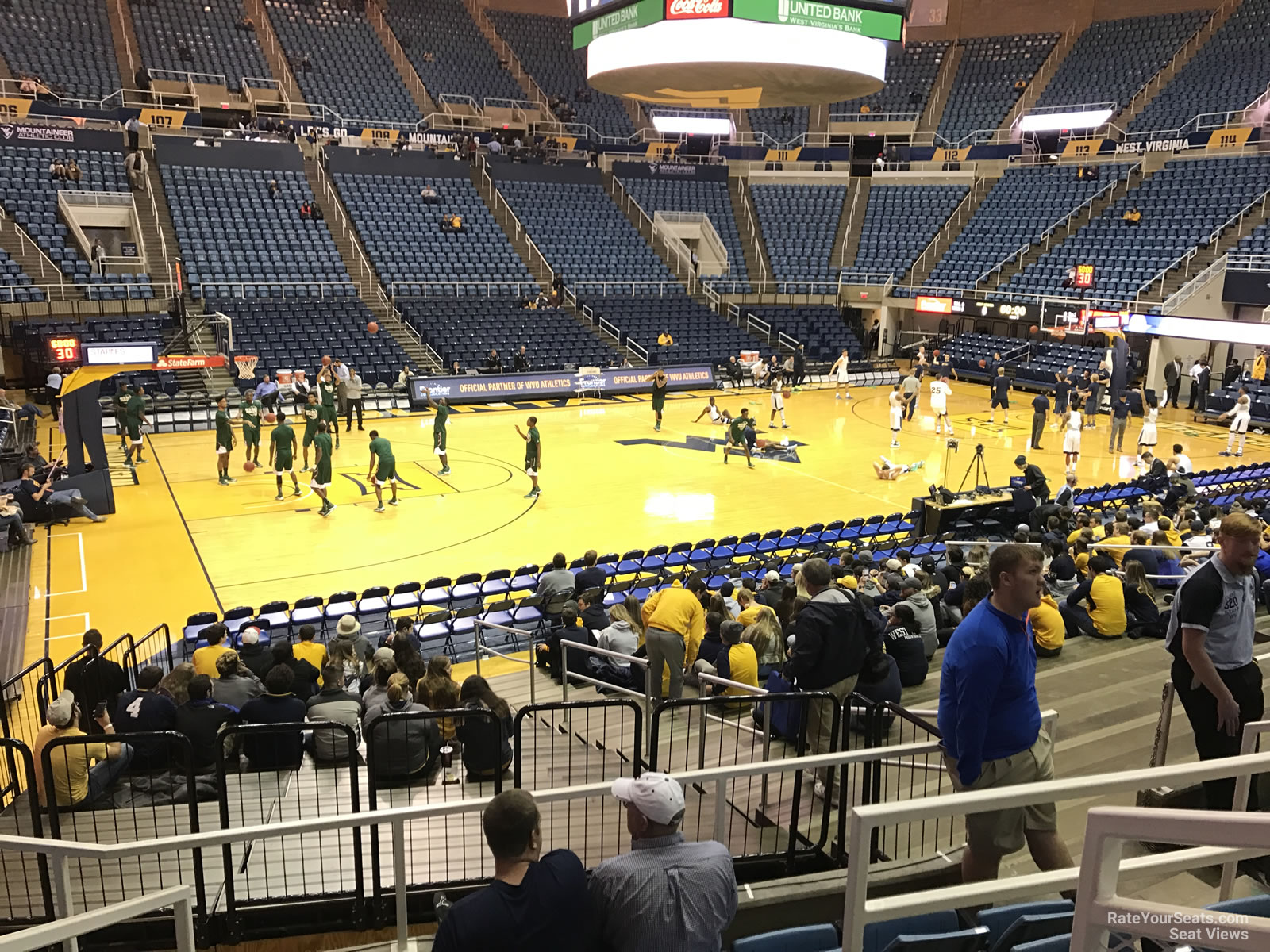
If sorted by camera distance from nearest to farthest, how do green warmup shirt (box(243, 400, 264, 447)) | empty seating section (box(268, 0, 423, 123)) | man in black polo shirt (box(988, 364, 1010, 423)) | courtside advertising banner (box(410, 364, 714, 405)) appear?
green warmup shirt (box(243, 400, 264, 447)) → man in black polo shirt (box(988, 364, 1010, 423)) → courtside advertising banner (box(410, 364, 714, 405)) → empty seating section (box(268, 0, 423, 123))

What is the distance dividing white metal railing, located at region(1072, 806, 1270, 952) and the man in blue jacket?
4.99ft

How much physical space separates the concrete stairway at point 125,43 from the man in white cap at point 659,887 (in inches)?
1607

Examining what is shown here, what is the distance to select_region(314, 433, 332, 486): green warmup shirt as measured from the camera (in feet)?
55.2

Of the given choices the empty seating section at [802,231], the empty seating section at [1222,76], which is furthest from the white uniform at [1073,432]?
the empty seating section at [1222,76]

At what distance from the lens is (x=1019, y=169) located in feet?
134

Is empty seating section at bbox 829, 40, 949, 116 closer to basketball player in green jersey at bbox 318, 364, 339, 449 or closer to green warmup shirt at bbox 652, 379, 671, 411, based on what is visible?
green warmup shirt at bbox 652, 379, 671, 411

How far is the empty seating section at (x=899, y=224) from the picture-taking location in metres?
40.0

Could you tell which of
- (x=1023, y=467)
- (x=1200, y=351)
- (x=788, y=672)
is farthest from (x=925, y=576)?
(x=1200, y=351)

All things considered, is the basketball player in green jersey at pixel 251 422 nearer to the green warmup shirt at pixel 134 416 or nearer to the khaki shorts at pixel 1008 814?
the green warmup shirt at pixel 134 416

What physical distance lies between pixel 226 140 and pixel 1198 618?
3593cm

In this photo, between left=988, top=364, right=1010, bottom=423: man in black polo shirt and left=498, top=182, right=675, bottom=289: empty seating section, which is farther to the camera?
left=498, top=182, right=675, bottom=289: empty seating section

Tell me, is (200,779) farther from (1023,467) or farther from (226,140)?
(226,140)

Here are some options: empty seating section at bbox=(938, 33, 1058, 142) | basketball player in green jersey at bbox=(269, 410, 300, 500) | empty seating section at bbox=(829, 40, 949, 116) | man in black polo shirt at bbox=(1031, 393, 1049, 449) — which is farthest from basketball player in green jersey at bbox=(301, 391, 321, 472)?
empty seating section at bbox=(938, 33, 1058, 142)

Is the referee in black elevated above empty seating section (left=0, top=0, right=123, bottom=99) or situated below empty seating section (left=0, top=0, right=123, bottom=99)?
below
